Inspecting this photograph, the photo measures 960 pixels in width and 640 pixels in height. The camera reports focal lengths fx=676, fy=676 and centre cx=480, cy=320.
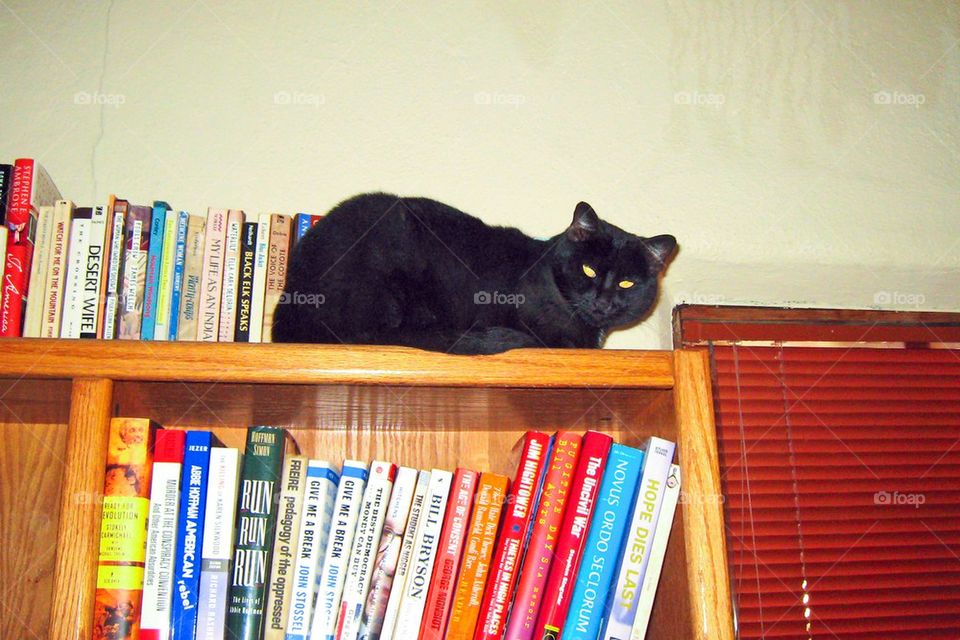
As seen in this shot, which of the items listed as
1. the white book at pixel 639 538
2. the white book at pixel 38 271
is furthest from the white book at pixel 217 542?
the white book at pixel 639 538

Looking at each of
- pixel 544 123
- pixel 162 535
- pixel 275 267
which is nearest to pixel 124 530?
pixel 162 535

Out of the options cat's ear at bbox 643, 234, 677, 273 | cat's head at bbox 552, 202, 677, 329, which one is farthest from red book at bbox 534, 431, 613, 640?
cat's ear at bbox 643, 234, 677, 273

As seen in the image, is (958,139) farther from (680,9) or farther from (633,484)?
(633,484)

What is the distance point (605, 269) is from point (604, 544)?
388 millimetres

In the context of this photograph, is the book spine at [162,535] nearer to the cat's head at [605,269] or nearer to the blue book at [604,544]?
the blue book at [604,544]

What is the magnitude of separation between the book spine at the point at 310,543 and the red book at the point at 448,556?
0.45 ft

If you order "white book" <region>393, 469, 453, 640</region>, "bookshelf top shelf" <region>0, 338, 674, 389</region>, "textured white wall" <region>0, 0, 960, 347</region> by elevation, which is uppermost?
"textured white wall" <region>0, 0, 960, 347</region>

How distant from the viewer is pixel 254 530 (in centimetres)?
79

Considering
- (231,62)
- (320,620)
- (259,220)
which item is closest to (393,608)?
(320,620)

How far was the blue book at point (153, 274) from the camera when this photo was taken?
0.91 m

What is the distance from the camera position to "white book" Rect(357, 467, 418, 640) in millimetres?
792

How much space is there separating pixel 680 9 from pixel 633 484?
0.99 metres

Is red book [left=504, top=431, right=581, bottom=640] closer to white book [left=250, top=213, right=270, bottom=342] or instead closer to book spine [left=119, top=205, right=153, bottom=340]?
white book [left=250, top=213, right=270, bottom=342]

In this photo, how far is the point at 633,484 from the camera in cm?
82
